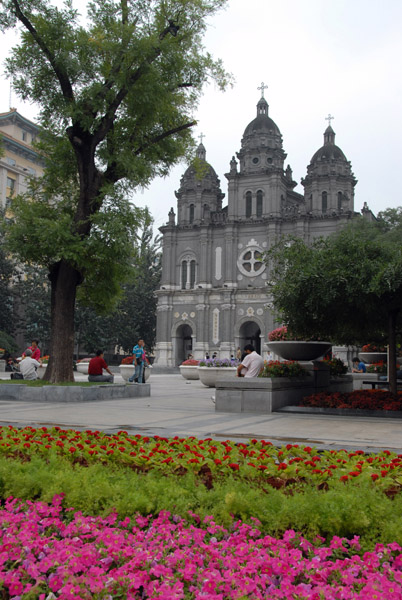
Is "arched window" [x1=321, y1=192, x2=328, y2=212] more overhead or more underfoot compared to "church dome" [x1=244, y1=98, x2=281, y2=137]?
more underfoot

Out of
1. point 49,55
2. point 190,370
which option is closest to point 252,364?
point 49,55

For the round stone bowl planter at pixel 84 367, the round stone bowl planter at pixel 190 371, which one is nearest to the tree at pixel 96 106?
the round stone bowl planter at pixel 190 371

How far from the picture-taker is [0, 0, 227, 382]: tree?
14219 mm

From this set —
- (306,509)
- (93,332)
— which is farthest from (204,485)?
(93,332)

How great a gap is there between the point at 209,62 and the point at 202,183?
1510 inches

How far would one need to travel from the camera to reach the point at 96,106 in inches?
565

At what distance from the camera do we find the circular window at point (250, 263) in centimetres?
4994

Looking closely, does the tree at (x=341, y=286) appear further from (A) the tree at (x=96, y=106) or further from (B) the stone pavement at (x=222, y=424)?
(A) the tree at (x=96, y=106)

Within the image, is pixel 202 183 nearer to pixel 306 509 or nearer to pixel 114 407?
pixel 114 407

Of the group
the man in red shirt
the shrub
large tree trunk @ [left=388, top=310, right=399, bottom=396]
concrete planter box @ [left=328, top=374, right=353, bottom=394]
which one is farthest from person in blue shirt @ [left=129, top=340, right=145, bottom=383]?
large tree trunk @ [left=388, top=310, right=399, bottom=396]

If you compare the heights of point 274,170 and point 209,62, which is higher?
point 274,170

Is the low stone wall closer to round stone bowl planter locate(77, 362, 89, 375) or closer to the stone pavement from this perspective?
the stone pavement

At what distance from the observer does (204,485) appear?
4020 mm

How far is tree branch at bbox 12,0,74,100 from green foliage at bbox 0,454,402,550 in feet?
41.4
